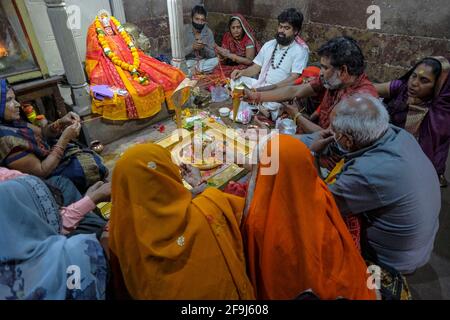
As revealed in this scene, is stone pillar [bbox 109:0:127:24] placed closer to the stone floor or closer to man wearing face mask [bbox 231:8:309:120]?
man wearing face mask [bbox 231:8:309:120]

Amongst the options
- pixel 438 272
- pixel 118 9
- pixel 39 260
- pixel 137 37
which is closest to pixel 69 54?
pixel 137 37

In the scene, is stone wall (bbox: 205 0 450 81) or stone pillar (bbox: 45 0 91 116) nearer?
stone pillar (bbox: 45 0 91 116)

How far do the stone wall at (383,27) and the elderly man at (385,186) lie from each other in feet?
10.0

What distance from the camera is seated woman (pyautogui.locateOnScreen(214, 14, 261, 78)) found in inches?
189

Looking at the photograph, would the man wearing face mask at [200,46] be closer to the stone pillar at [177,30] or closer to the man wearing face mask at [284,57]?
the stone pillar at [177,30]

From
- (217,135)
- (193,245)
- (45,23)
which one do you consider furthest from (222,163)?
(45,23)

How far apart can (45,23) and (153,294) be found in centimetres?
455

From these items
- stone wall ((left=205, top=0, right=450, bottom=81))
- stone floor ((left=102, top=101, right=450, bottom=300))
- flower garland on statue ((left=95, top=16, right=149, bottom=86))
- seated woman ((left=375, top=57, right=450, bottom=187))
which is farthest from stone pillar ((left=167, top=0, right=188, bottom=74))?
stone floor ((left=102, top=101, right=450, bottom=300))

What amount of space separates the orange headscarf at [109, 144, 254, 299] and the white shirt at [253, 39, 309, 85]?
3182 mm

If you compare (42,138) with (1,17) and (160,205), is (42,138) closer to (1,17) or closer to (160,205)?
(1,17)

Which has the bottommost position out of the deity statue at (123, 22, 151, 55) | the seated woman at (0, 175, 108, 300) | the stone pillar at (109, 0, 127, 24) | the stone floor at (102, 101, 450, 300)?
the stone floor at (102, 101, 450, 300)

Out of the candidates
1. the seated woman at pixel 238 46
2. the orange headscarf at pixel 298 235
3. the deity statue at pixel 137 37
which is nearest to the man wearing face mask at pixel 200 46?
the seated woman at pixel 238 46

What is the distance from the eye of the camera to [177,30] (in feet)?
13.5

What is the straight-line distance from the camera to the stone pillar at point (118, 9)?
4895 mm
